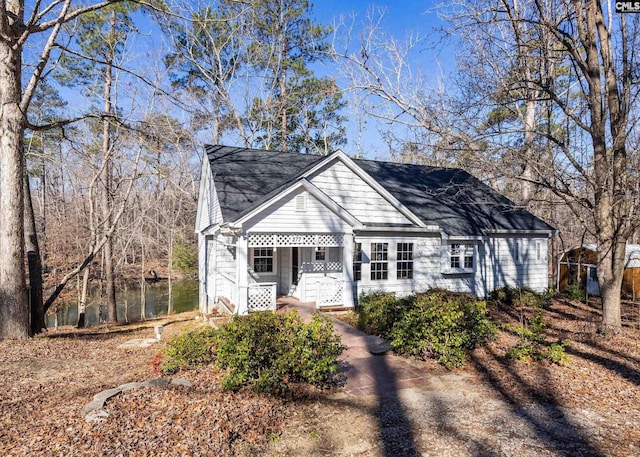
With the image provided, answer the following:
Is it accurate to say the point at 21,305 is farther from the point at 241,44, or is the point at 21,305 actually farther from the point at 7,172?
the point at 241,44

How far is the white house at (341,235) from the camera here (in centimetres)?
1109

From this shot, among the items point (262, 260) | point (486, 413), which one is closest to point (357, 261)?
point (262, 260)

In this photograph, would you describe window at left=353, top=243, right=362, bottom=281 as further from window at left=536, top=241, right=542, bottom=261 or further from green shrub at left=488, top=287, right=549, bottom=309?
window at left=536, top=241, right=542, bottom=261

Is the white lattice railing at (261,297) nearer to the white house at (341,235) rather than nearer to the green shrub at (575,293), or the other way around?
the white house at (341,235)

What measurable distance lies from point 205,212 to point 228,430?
1231cm

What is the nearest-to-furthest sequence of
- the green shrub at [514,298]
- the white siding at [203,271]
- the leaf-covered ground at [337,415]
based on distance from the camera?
the leaf-covered ground at [337,415] < the green shrub at [514,298] < the white siding at [203,271]

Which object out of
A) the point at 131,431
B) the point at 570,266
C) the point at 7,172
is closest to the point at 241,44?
the point at 7,172

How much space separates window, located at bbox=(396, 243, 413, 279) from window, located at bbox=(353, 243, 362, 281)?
5.09ft

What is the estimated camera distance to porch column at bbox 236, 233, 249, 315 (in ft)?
34.2

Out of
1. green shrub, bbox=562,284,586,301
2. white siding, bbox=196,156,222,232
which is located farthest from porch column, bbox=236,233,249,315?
green shrub, bbox=562,284,586,301

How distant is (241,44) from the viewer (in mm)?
23688

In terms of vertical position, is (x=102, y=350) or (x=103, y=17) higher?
(x=103, y=17)

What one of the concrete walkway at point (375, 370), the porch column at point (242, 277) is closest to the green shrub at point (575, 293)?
the concrete walkway at point (375, 370)

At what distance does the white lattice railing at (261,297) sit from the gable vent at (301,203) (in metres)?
2.29
